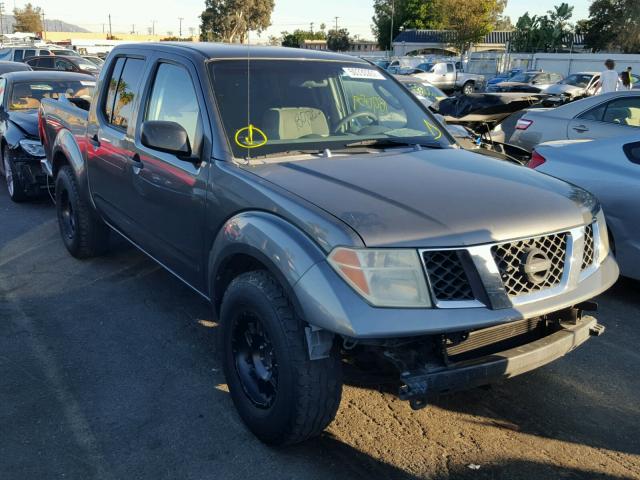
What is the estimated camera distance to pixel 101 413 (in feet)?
11.3

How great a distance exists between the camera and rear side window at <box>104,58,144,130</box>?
452 cm

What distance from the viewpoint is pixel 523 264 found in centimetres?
271

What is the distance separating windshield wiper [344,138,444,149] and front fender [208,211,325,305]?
39.1 inches

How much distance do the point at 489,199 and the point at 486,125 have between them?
5822mm

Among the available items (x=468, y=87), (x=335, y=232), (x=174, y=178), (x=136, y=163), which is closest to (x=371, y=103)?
(x=174, y=178)

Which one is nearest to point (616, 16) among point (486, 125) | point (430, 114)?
point (486, 125)

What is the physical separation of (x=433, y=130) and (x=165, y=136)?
177 centimetres

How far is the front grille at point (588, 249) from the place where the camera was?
10.1 ft

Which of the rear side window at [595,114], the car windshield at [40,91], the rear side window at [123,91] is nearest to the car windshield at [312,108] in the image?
the rear side window at [123,91]

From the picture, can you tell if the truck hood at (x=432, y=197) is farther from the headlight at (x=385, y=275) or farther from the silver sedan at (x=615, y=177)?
the silver sedan at (x=615, y=177)

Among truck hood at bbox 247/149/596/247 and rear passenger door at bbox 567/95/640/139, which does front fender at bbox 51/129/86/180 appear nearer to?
truck hood at bbox 247/149/596/247

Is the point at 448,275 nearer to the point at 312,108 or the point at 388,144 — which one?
the point at 388,144

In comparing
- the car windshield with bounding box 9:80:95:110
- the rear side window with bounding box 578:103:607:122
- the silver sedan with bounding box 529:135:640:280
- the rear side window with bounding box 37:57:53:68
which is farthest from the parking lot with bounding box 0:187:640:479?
the rear side window with bounding box 37:57:53:68

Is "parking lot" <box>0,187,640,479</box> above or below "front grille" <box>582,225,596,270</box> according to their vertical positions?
below
